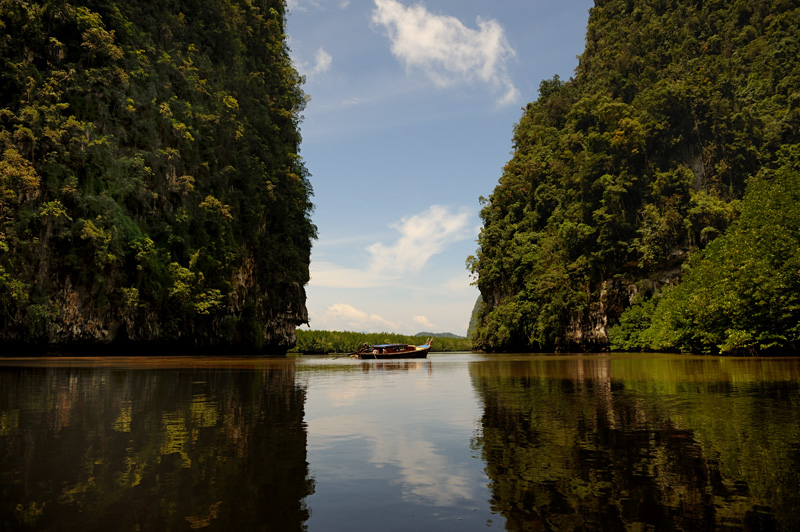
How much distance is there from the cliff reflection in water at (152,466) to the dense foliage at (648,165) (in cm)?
5142

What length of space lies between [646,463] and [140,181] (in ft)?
147

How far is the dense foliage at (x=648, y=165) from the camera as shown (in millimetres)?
53969

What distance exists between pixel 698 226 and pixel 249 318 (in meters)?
46.0

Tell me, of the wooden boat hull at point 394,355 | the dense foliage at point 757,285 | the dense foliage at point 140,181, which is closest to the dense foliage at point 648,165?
the dense foliage at point 757,285

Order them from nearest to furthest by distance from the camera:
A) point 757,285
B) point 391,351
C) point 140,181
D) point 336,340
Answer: point 757,285 → point 140,181 → point 391,351 → point 336,340

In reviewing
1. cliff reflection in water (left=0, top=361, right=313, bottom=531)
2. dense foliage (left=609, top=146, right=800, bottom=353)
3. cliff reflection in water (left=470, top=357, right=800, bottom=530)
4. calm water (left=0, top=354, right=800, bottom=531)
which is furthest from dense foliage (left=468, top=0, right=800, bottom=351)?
cliff reflection in water (left=0, top=361, right=313, bottom=531)

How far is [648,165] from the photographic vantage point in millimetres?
57250

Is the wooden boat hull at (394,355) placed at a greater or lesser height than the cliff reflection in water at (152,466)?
lesser

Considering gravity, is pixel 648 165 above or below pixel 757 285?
above

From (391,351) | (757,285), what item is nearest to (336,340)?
(391,351)

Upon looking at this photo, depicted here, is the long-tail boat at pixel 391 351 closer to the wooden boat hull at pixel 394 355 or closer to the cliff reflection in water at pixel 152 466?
the wooden boat hull at pixel 394 355

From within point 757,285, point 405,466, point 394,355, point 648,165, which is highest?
point 648,165

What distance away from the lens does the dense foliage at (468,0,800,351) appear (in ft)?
177

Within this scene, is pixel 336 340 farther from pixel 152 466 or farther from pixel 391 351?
pixel 152 466
